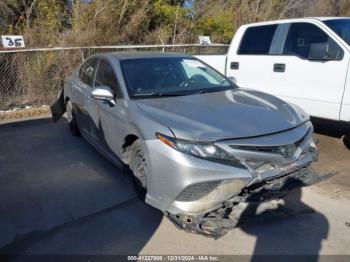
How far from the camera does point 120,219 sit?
11.9ft

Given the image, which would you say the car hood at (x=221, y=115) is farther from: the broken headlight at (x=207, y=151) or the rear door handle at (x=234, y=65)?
the rear door handle at (x=234, y=65)

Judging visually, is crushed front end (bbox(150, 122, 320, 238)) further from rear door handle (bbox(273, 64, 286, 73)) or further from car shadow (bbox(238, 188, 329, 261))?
rear door handle (bbox(273, 64, 286, 73))

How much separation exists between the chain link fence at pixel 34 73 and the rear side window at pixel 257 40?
4.16 m

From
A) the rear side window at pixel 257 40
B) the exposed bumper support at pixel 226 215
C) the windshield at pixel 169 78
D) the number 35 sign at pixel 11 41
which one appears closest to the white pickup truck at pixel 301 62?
the rear side window at pixel 257 40

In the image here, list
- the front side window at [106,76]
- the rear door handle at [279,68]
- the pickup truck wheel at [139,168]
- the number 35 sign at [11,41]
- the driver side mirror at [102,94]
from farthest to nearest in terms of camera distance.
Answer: the number 35 sign at [11,41] < the rear door handle at [279,68] < the front side window at [106,76] < the driver side mirror at [102,94] < the pickup truck wheel at [139,168]

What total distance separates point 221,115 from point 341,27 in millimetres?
3090

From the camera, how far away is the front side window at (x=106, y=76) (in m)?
4.35

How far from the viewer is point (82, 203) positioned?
3980 millimetres

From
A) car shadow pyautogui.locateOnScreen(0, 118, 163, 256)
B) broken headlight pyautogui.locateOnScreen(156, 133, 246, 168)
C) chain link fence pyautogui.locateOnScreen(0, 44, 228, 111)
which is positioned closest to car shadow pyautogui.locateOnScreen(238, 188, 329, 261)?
broken headlight pyautogui.locateOnScreen(156, 133, 246, 168)

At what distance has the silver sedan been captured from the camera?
300 centimetres

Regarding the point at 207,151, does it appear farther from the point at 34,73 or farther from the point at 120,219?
the point at 34,73

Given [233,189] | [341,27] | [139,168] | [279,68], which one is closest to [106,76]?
[139,168]

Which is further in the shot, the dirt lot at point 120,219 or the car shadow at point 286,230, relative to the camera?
the dirt lot at point 120,219

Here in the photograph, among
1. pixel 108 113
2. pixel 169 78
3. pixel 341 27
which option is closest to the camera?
pixel 108 113
